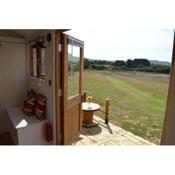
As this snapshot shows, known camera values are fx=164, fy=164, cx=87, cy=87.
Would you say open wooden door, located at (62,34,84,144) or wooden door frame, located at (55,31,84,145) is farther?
open wooden door, located at (62,34,84,144)

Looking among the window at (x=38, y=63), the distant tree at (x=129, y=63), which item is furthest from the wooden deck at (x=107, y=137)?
the distant tree at (x=129, y=63)

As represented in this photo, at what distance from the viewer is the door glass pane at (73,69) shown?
2.88 metres

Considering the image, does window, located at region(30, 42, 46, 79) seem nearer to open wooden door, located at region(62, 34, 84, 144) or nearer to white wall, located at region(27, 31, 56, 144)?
white wall, located at region(27, 31, 56, 144)

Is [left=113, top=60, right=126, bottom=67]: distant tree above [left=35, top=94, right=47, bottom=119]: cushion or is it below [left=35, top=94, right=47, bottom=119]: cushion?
above

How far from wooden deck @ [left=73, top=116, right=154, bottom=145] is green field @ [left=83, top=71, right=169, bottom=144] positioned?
0.93ft

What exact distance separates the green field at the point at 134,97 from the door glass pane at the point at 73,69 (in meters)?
1.73

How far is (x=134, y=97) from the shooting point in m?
7.01

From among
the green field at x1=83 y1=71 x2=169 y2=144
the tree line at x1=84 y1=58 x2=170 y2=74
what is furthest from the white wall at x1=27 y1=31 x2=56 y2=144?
the tree line at x1=84 y1=58 x2=170 y2=74

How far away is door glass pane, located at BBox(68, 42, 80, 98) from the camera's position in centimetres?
288

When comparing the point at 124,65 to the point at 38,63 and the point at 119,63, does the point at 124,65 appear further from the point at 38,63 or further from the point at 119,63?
the point at 38,63
